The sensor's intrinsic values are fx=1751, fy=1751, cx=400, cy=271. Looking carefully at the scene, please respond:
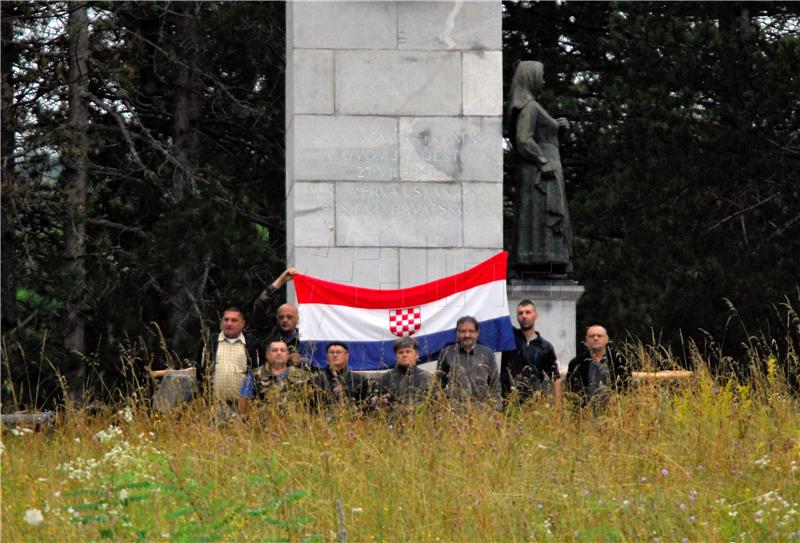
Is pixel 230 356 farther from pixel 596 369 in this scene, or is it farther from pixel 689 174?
pixel 689 174

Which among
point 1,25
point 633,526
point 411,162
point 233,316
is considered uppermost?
point 1,25

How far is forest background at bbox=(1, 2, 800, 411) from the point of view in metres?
20.4

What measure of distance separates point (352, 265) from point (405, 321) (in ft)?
3.28

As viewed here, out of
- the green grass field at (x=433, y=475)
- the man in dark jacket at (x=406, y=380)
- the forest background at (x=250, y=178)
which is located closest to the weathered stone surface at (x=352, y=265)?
the man in dark jacket at (x=406, y=380)

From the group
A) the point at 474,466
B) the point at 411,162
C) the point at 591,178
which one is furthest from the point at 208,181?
the point at 474,466

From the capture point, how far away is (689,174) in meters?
21.5

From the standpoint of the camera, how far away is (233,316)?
37.7 feet

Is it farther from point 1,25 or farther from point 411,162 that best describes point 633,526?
point 1,25

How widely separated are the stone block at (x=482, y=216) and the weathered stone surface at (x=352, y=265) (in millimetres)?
652

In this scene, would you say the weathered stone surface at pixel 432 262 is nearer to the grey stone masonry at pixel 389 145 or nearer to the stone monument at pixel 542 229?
the grey stone masonry at pixel 389 145

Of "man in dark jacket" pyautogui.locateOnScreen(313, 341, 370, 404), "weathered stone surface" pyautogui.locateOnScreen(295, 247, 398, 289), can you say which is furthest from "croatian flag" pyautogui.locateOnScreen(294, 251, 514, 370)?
"man in dark jacket" pyautogui.locateOnScreen(313, 341, 370, 404)

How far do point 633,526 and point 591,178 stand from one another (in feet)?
53.3

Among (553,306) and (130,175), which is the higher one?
(130,175)

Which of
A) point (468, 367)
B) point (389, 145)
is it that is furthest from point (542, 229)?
point (468, 367)
